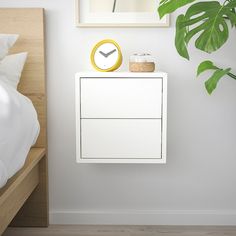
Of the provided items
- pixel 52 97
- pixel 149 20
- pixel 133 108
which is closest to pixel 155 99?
pixel 133 108

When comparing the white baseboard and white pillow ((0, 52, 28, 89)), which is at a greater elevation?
white pillow ((0, 52, 28, 89))

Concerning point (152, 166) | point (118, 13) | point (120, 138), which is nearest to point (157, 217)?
point (152, 166)

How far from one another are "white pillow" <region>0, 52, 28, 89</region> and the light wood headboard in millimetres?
84

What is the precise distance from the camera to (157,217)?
7.60 ft

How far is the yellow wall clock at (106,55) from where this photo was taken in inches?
82.1

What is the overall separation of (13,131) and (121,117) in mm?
658

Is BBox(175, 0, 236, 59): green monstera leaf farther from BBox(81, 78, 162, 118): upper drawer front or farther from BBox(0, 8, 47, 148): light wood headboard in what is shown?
BBox(0, 8, 47, 148): light wood headboard

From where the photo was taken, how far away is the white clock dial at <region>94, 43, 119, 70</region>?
2092 millimetres

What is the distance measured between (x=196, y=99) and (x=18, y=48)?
989 millimetres

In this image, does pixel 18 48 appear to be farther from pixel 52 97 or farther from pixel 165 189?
pixel 165 189

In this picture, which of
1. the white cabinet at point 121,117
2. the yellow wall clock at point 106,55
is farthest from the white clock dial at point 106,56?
the white cabinet at point 121,117

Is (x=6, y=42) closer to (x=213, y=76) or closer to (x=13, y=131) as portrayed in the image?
(x=13, y=131)

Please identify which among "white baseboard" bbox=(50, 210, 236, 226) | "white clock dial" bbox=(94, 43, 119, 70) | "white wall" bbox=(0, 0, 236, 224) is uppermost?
"white clock dial" bbox=(94, 43, 119, 70)

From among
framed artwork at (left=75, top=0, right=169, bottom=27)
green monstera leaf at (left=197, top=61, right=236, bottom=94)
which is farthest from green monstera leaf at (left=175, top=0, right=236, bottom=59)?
framed artwork at (left=75, top=0, right=169, bottom=27)
